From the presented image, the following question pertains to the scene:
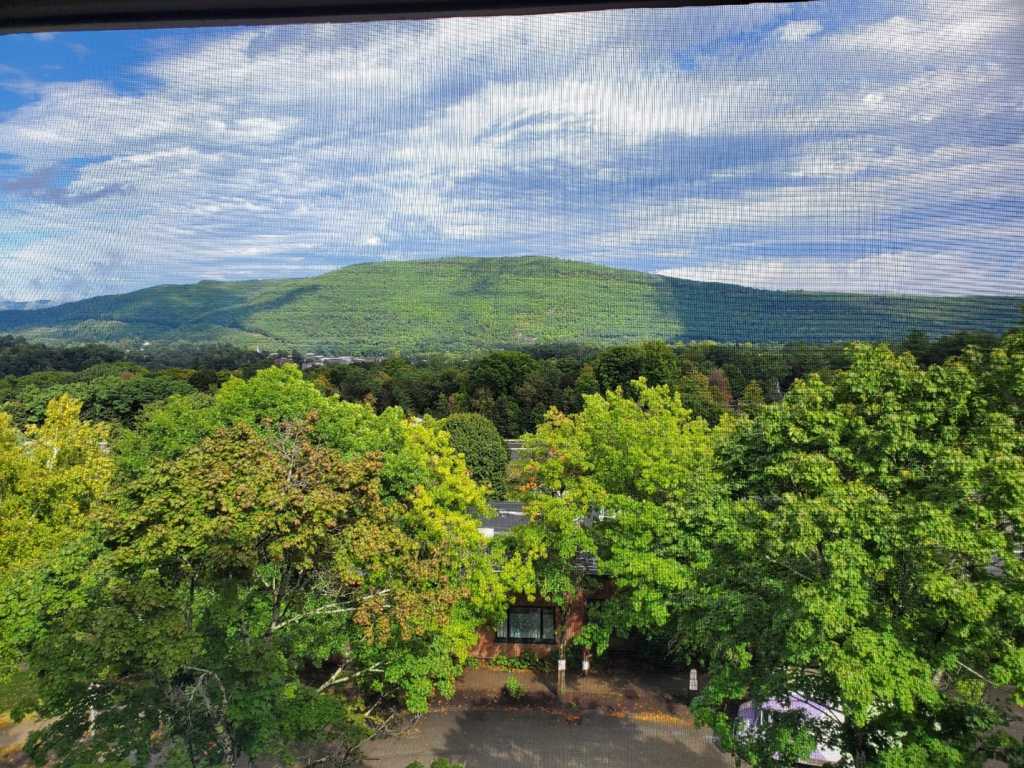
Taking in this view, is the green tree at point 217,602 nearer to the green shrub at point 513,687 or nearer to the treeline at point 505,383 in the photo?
the green shrub at point 513,687

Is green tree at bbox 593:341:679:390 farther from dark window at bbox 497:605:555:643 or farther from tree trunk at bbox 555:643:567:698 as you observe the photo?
tree trunk at bbox 555:643:567:698

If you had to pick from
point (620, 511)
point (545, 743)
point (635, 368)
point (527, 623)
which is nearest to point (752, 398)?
point (620, 511)

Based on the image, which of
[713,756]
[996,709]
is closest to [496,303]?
[996,709]

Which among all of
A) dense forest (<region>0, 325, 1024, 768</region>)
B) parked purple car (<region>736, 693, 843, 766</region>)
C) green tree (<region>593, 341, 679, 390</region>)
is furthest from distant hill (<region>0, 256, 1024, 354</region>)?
green tree (<region>593, 341, 679, 390</region>)

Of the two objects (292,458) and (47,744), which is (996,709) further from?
(47,744)

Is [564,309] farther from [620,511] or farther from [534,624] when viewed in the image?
[534,624]

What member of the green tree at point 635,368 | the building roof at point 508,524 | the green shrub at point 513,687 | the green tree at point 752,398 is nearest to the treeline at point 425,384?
the green tree at point 635,368
